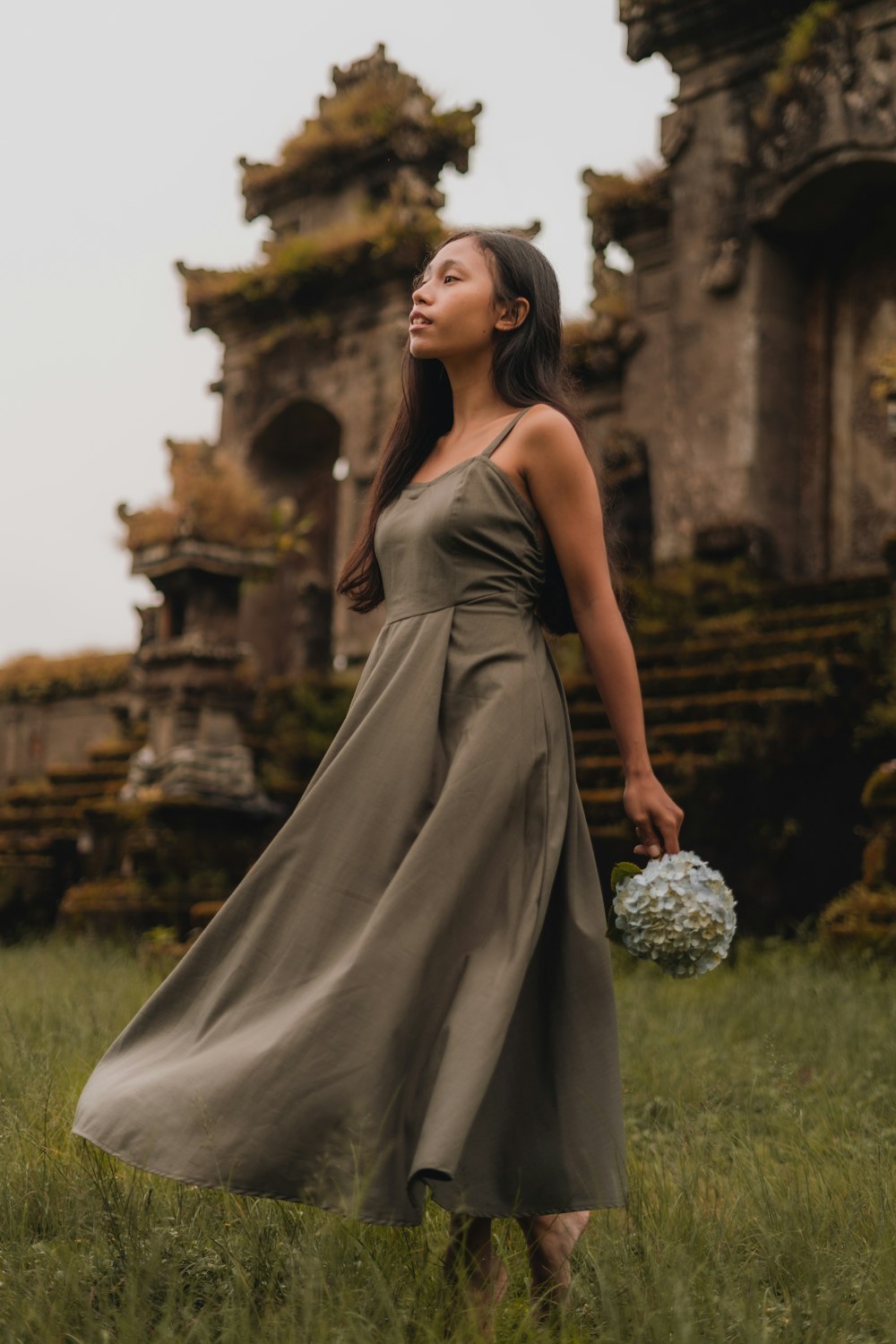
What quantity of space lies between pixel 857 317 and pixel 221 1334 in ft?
33.9

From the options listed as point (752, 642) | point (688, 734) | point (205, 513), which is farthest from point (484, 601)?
point (205, 513)

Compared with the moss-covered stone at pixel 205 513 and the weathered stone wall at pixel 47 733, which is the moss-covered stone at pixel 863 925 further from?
the weathered stone wall at pixel 47 733

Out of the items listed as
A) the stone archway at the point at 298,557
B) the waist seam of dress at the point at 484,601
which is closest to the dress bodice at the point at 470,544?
the waist seam of dress at the point at 484,601

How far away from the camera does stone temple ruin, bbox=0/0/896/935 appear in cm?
767

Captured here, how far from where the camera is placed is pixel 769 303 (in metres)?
10.8

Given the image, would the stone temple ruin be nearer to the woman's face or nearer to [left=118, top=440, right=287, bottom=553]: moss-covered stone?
[left=118, top=440, right=287, bottom=553]: moss-covered stone

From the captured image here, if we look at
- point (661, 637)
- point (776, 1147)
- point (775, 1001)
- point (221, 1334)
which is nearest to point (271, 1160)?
point (221, 1334)

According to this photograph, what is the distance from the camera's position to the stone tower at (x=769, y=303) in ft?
34.3

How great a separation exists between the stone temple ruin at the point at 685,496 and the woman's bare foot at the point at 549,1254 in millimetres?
4537

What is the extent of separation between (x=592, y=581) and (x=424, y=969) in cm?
76

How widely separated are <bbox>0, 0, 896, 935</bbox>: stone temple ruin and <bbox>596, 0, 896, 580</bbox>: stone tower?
2 cm

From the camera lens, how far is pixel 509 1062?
2.18 m

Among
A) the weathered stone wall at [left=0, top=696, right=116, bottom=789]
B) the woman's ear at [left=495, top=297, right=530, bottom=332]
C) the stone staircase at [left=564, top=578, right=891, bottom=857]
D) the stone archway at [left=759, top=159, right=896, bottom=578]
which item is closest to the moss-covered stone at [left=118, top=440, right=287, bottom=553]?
the stone staircase at [left=564, top=578, right=891, bottom=857]

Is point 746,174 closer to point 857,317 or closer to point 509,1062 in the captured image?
point 857,317
